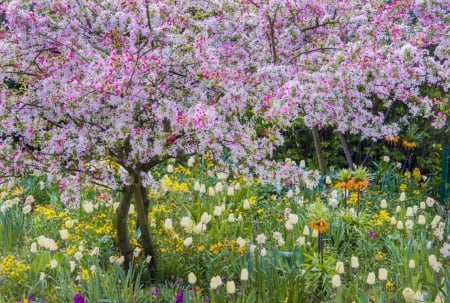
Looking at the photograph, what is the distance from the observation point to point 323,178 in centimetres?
657

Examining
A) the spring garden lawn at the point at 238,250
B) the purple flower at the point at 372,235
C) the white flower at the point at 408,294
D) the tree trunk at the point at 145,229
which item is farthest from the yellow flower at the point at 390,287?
the tree trunk at the point at 145,229

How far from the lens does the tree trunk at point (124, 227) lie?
418 cm

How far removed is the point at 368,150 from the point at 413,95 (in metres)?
1.66

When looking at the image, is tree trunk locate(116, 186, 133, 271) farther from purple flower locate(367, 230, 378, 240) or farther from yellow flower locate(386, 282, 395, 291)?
purple flower locate(367, 230, 378, 240)

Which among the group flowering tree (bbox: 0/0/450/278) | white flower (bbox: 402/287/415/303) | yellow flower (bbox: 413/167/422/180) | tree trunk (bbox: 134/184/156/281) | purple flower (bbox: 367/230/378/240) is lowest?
yellow flower (bbox: 413/167/422/180)

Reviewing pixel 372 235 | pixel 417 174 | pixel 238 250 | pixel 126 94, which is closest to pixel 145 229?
pixel 238 250

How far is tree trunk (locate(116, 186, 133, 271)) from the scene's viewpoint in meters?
4.18

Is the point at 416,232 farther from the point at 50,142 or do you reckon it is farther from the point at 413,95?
the point at 50,142

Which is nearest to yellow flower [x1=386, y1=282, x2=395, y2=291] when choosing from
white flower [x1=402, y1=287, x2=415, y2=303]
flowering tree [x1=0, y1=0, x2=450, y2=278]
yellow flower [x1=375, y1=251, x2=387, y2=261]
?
white flower [x1=402, y1=287, x2=415, y2=303]

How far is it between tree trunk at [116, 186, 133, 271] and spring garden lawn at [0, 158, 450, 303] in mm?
76

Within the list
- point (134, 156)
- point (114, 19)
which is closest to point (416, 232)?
point (134, 156)

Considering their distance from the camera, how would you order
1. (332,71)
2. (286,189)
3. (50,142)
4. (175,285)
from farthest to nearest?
(286,189), (332,71), (175,285), (50,142)

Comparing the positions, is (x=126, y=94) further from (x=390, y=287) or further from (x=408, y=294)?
(x=390, y=287)

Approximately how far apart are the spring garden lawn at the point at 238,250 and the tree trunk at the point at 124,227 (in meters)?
0.08
